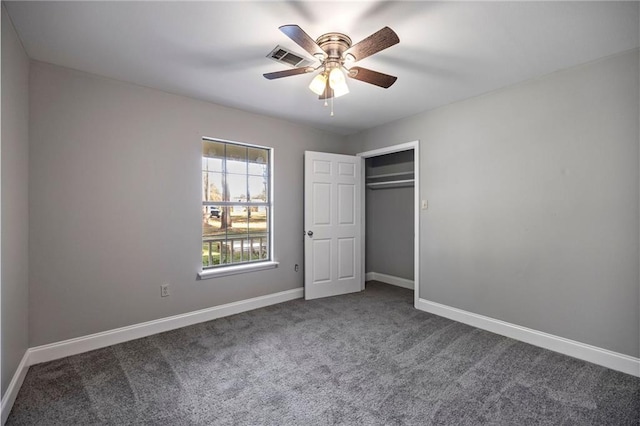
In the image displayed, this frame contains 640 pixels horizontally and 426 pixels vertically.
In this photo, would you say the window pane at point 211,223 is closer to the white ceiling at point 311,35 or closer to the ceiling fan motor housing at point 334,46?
the white ceiling at point 311,35

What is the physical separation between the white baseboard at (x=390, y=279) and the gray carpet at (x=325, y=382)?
1533 millimetres

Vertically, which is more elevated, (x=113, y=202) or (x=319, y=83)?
(x=319, y=83)

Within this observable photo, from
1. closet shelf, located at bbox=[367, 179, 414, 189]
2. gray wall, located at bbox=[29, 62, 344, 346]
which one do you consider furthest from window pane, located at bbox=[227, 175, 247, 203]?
closet shelf, located at bbox=[367, 179, 414, 189]

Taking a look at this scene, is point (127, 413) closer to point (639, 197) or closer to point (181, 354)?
point (181, 354)

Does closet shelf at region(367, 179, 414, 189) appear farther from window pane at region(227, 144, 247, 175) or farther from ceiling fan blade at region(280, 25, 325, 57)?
ceiling fan blade at region(280, 25, 325, 57)

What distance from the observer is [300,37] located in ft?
5.43

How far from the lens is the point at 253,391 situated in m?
1.98

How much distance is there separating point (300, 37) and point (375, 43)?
446mm

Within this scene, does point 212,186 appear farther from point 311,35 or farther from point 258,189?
point 311,35

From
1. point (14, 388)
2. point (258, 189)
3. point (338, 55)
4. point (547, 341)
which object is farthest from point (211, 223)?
→ point (547, 341)

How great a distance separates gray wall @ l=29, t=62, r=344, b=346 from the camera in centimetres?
238

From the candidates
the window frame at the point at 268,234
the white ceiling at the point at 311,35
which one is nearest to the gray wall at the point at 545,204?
the white ceiling at the point at 311,35

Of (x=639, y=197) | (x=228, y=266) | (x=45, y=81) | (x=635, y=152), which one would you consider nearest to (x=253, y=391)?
(x=228, y=266)

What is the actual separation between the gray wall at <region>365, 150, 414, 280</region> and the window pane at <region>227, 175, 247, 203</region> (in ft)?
7.53
